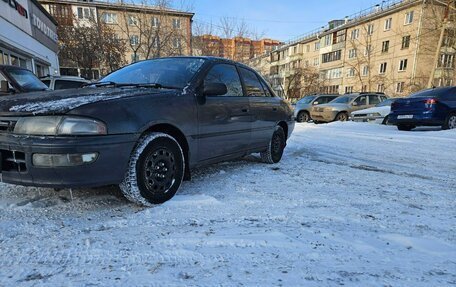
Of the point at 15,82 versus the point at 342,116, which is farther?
the point at 342,116

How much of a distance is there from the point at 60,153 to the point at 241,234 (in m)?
1.57

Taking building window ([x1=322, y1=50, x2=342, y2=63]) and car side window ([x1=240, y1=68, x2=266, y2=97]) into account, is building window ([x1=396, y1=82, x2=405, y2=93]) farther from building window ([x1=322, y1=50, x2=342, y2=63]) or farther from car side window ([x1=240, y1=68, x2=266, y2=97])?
car side window ([x1=240, y1=68, x2=266, y2=97])

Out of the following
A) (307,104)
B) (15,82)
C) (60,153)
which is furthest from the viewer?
(307,104)

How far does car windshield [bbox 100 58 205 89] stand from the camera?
3.55 metres

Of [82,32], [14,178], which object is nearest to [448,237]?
[14,178]

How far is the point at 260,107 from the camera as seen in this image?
15.4 ft

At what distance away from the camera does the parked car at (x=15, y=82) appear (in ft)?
21.1

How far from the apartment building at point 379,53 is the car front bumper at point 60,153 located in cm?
2194

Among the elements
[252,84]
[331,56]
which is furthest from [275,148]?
[331,56]

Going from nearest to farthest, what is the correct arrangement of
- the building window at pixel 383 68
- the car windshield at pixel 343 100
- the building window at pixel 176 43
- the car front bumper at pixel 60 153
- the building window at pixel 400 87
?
the car front bumper at pixel 60 153
the car windshield at pixel 343 100
the building window at pixel 176 43
the building window at pixel 400 87
the building window at pixel 383 68

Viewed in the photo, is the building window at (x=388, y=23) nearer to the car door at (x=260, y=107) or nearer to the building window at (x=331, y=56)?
the building window at (x=331, y=56)

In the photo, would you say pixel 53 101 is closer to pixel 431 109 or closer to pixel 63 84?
pixel 63 84

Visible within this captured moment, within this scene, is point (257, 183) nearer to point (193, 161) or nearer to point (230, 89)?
point (193, 161)

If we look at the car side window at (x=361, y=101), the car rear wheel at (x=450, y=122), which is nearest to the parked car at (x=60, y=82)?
the car rear wheel at (x=450, y=122)
